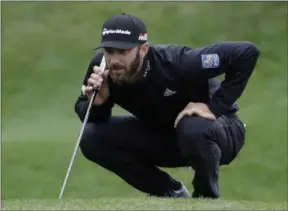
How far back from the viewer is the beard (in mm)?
6012

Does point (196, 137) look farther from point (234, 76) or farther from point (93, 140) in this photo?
point (93, 140)

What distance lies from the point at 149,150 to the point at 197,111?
0.53m

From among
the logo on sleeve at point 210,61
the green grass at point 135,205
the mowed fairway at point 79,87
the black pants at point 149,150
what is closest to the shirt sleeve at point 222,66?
the logo on sleeve at point 210,61

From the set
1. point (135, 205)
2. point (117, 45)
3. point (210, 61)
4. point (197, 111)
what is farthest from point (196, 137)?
point (135, 205)

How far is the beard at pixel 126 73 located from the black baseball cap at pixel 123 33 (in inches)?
3.8

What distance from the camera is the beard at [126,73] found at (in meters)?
6.01

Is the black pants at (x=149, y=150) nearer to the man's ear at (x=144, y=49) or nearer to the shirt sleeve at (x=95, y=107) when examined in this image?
the shirt sleeve at (x=95, y=107)

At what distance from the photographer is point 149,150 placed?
255 inches

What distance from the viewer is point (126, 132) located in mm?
6441

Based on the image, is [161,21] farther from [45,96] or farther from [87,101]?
[87,101]

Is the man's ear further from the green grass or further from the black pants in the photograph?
the green grass

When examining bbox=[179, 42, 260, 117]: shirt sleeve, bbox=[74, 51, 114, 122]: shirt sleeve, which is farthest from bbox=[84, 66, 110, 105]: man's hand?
bbox=[179, 42, 260, 117]: shirt sleeve

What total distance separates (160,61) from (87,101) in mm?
536

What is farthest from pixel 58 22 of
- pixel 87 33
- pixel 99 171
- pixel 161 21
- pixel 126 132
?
pixel 126 132
